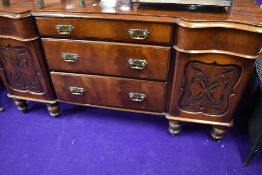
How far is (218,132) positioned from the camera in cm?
122

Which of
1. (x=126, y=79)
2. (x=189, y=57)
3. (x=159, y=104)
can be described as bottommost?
(x=159, y=104)

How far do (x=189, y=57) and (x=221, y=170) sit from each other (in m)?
0.62

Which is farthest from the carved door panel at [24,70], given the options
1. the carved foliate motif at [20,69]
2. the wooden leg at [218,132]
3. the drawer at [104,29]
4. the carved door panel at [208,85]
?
the wooden leg at [218,132]

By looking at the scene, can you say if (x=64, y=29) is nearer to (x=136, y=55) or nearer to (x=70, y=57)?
(x=70, y=57)

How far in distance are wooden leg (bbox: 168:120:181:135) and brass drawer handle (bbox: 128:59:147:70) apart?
0.39 metres

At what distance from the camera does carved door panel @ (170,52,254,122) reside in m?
0.97

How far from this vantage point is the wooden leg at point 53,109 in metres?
1.39

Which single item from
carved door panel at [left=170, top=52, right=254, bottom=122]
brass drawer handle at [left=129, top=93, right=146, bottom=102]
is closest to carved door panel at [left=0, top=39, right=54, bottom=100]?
brass drawer handle at [left=129, top=93, right=146, bottom=102]

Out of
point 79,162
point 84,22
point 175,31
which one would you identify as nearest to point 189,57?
point 175,31

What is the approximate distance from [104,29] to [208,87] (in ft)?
1.85

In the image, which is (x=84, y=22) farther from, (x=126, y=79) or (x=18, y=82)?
(x=18, y=82)

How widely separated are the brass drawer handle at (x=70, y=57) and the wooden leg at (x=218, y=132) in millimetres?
838

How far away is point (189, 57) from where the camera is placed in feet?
3.22

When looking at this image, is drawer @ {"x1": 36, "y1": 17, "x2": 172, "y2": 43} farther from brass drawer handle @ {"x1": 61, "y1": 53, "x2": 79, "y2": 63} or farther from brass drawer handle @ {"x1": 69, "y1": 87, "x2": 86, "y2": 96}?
brass drawer handle @ {"x1": 69, "y1": 87, "x2": 86, "y2": 96}
